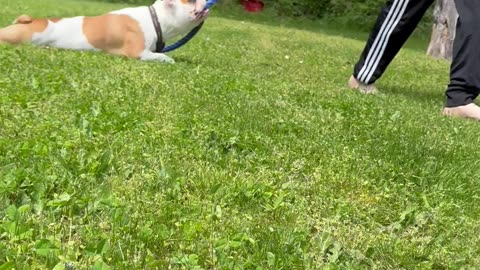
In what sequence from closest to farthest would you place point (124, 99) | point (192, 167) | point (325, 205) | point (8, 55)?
point (325, 205) → point (192, 167) → point (124, 99) → point (8, 55)

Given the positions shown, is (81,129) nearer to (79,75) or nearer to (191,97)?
(191,97)

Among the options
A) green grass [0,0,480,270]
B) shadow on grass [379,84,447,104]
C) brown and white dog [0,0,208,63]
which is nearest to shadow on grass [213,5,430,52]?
shadow on grass [379,84,447,104]

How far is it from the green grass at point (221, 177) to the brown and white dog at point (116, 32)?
142 cm

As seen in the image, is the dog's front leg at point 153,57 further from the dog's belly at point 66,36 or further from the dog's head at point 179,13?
the dog's belly at point 66,36

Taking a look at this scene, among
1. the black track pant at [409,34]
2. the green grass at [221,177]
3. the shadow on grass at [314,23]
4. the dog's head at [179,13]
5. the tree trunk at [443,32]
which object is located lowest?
the shadow on grass at [314,23]

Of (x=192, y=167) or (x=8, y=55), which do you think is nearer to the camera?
(x=192, y=167)

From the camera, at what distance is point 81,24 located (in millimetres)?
5613

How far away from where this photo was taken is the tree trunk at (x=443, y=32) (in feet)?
40.7

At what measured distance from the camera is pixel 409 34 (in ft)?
16.0

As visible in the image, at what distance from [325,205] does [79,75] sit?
2.31 metres

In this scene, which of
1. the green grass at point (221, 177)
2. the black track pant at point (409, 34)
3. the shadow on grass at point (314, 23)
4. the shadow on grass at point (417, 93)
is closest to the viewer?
the green grass at point (221, 177)

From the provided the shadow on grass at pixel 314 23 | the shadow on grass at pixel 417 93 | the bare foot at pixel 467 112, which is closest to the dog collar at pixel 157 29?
the shadow on grass at pixel 417 93

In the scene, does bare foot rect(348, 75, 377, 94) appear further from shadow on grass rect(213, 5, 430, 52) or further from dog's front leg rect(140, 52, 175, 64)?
shadow on grass rect(213, 5, 430, 52)

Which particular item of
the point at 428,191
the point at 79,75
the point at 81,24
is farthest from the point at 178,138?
the point at 81,24
